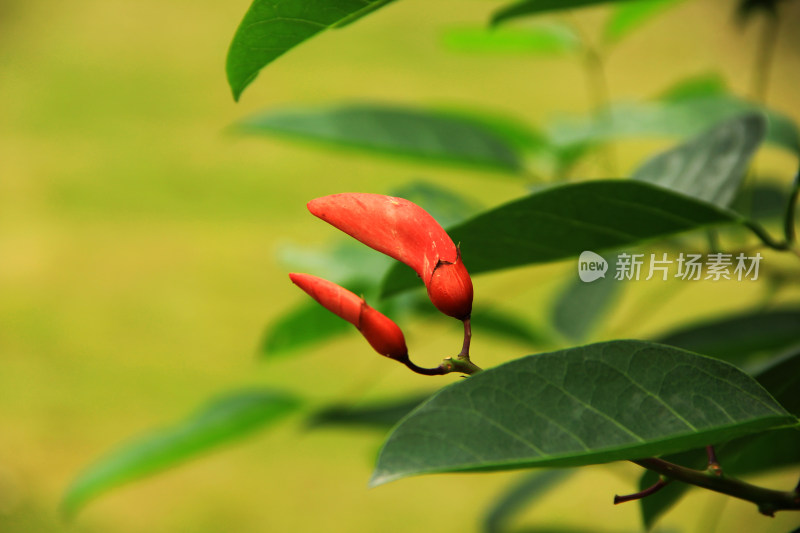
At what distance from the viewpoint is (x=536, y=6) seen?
0.39 metres

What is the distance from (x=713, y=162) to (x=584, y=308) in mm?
279

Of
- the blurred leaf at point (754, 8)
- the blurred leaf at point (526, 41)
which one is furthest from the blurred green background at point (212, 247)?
the blurred leaf at point (754, 8)

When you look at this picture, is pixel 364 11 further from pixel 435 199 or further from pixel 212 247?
pixel 212 247

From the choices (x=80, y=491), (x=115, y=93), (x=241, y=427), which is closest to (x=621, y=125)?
(x=241, y=427)

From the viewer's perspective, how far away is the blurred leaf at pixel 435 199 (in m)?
0.42

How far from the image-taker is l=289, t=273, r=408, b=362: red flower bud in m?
0.20

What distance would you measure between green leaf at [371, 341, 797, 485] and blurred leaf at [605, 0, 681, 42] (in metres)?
0.49

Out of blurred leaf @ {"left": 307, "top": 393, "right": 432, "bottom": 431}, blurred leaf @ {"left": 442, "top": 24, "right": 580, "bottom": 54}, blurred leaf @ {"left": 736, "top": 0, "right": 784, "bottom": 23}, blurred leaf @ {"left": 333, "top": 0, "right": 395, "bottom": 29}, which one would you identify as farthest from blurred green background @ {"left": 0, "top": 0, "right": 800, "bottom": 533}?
blurred leaf @ {"left": 333, "top": 0, "right": 395, "bottom": 29}

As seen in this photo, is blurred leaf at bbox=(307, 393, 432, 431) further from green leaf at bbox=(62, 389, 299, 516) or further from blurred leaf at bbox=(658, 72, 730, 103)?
blurred leaf at bbox=(658, 72, 730, 103)

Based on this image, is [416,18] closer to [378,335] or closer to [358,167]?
[358,167]

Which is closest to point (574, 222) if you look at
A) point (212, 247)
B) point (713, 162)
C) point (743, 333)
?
point (713, 162)

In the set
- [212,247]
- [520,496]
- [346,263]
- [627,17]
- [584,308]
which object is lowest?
[212,247]

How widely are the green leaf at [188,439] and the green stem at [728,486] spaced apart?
0.37m

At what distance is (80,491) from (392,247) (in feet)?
1.45
